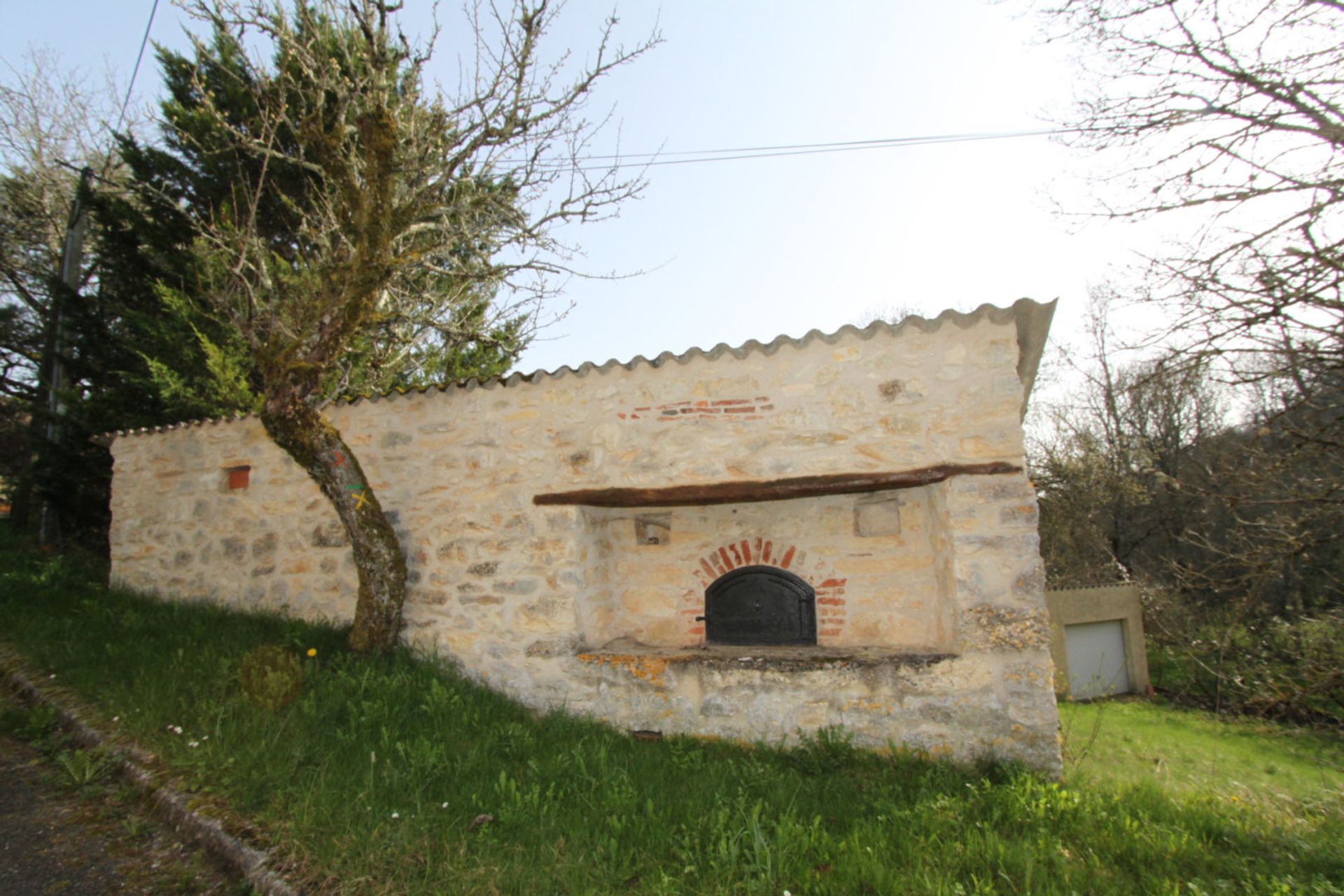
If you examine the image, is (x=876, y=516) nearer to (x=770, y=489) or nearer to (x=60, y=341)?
(x=770, y=489)

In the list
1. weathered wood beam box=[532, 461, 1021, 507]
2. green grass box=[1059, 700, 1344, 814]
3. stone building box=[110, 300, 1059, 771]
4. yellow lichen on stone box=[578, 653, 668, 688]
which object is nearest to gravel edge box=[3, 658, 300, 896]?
stone building box=[110, 300, 1059, 771]

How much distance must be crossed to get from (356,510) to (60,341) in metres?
7.69

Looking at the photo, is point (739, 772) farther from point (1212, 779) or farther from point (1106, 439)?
point (1106, 439)

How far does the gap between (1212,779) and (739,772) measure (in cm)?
467

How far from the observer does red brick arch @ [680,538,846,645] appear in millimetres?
4938

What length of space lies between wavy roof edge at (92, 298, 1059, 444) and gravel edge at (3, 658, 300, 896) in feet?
9.24

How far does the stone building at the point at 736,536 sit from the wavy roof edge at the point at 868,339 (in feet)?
0.06

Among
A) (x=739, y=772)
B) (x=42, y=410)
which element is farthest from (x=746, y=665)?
(x=42, y=410)

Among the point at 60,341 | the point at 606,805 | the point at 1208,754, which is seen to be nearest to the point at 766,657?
the point at 606,805

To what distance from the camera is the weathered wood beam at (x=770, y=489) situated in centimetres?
429

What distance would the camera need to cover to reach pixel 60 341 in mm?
9414

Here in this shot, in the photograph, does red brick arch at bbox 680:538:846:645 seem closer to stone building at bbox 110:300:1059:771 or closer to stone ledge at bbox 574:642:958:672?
stone building at bbox 110:300:1059:771

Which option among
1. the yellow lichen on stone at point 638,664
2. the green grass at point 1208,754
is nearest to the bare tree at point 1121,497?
the green grass at point 1208,754

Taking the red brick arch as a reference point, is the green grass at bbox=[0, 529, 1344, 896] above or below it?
below
